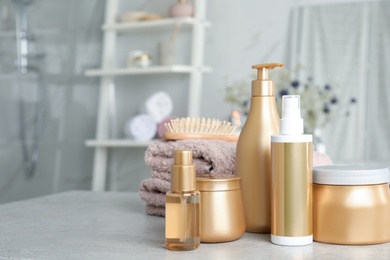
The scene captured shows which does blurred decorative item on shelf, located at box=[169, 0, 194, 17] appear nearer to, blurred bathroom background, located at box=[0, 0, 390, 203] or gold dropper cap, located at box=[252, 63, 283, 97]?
blurred bathroom background, located at box=[0, 0, 390, 203]

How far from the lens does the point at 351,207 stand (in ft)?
2.24

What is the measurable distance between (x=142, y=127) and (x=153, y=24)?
523 millimetres

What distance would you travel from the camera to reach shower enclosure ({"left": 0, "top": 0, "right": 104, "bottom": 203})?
3.05 m

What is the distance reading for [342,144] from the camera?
8.04ft

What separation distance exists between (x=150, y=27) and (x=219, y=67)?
412mm

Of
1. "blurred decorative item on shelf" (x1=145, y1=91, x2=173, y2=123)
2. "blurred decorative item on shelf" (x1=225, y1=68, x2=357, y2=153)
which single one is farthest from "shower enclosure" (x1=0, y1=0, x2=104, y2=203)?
"blurred decorative item on shelf" (x1=225, y1=68, x2=357, y2=153)

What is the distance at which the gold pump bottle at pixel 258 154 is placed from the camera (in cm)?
77

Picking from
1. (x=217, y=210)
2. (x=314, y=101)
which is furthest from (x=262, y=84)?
(x=314, y=101)

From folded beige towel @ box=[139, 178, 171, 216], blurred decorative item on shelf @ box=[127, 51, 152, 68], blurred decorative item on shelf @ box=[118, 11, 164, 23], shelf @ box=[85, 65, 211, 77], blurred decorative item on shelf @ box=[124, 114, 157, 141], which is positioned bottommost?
folded beige towel @ box=[139, 178, 171, 216]

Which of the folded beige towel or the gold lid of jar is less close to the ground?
the gold lid of jar

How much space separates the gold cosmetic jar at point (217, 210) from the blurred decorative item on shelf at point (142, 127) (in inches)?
77.6

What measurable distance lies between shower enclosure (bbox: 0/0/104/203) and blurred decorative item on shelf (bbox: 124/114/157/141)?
1.49 ft

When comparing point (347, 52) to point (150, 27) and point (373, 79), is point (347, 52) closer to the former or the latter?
point (373, 79)

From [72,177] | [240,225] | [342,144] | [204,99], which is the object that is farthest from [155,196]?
[72,177]
